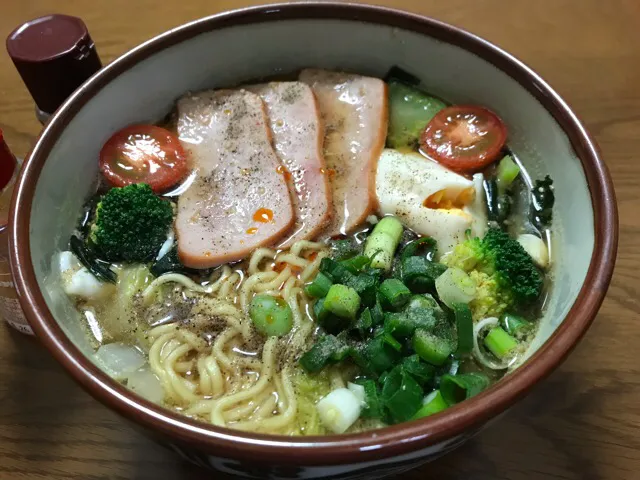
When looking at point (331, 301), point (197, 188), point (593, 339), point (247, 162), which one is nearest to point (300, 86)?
point (247, 162)

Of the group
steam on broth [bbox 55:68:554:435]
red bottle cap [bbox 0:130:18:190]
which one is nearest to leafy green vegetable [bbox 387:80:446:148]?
steam on broth [bbox 55:68:554:435]

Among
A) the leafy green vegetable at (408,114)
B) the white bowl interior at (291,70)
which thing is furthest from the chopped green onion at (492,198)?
the leafy green vegetable at (408,114)

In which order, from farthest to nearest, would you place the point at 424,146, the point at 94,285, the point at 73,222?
1. the point at 424,146
2. the point at 73,222
3. the point at 94,285

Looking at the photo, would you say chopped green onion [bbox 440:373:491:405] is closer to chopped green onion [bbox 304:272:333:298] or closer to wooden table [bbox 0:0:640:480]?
wooden table [bbox 0:0:640:480]

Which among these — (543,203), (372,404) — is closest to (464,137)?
(543,203)

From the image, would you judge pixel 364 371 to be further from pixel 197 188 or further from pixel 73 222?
pixel 73 222

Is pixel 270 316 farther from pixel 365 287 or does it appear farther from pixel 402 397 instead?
pixel 402 397
